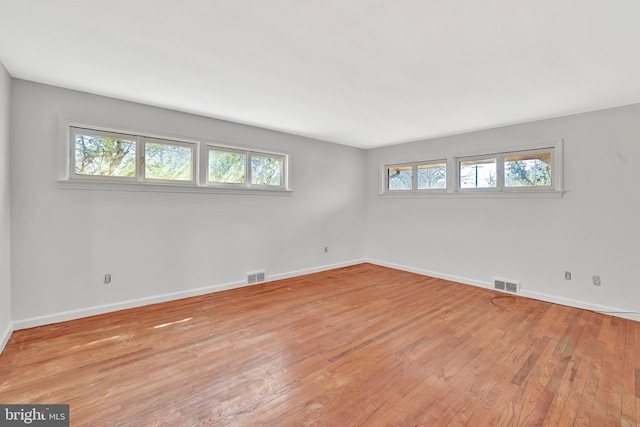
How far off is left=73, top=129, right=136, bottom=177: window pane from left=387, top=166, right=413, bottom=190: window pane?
4428 millimetres

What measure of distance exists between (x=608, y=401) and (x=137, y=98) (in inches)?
191

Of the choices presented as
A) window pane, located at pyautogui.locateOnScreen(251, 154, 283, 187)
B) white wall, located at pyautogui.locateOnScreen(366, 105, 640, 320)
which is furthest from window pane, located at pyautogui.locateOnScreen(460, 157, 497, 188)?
window pane, located at pyautogui.locateOnScreen(251, 154, 283, 187)

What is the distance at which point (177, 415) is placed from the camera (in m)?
1.64

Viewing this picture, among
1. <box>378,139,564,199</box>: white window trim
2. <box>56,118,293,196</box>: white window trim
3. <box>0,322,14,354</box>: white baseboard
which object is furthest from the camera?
<box>378,139,564,199</box>: white window trim

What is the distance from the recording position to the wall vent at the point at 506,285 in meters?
3.99

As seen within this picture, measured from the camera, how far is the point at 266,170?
182 inches

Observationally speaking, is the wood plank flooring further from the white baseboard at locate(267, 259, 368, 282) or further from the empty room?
the white baseboard at locate(267, 259, 368, 282)

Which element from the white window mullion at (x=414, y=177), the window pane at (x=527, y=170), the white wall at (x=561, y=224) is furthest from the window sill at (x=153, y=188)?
the window pane at (x=527, y=170)

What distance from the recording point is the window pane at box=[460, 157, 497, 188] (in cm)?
436

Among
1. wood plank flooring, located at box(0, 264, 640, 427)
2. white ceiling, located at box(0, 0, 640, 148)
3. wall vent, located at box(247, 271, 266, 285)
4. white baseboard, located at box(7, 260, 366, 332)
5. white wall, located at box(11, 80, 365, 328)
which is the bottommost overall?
wood plank flooring, located at box(0, 264, 640, 427)

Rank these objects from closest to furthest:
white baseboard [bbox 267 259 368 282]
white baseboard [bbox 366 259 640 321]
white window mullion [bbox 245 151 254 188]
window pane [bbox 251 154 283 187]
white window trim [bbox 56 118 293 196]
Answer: white window trim [bbox 56 118 293 196] → white baseboard [bbox 366 259 640 321] → white window mullion [bbox 245 151 254 188] → window pane [bbox 251 154 283 187] → white baseboard [bbox 267 259 368 282]

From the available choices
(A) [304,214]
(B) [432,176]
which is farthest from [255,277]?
(B) [432,176]

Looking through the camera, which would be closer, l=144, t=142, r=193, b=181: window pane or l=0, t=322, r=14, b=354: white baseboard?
l=0, t=322, r=14, b=354: white baseboard

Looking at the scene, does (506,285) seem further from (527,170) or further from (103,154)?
(103,154)
